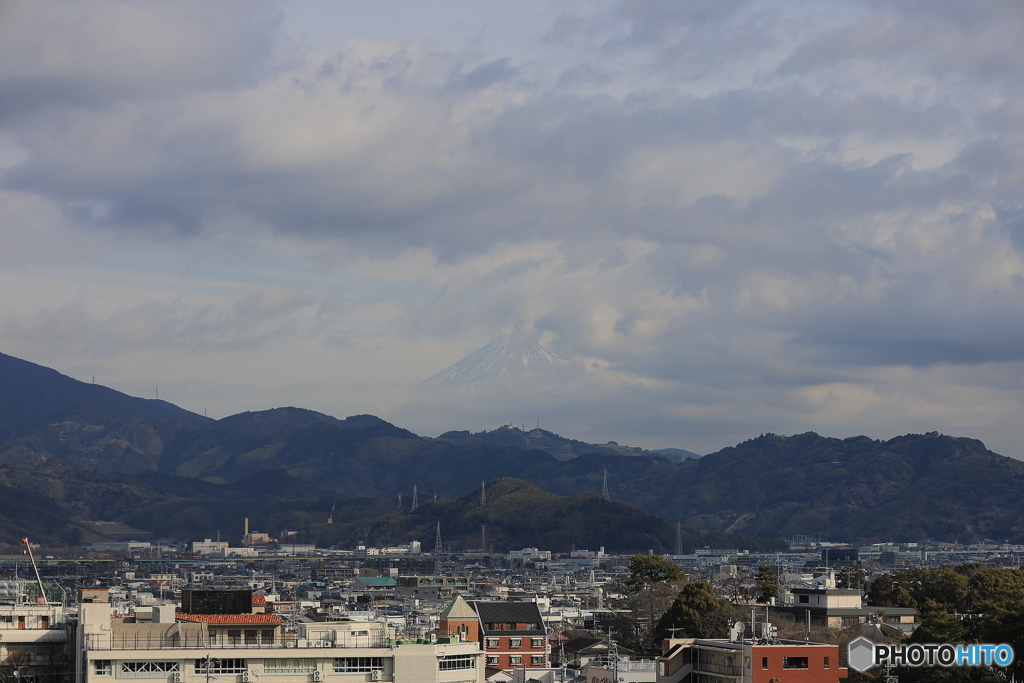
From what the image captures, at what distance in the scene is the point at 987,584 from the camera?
106312 millimetres

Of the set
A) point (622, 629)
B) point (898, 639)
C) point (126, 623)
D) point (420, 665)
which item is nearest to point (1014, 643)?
point (898, 639)

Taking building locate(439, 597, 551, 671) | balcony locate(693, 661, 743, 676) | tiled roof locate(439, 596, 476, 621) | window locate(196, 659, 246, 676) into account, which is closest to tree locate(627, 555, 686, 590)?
building locate(439, 597, 551, 671)

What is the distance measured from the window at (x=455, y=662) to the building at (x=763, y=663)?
11230 mm

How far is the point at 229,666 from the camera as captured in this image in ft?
178

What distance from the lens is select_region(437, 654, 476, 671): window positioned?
5600 cm

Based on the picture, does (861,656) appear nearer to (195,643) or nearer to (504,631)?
(195,643)

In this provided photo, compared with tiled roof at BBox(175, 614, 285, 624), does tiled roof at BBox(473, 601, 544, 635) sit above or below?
below

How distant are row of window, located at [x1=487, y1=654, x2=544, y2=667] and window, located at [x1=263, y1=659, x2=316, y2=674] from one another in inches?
1515

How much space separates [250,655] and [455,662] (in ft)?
26.9

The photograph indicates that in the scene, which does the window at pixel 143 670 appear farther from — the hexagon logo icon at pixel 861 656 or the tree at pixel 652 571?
the tree at pixel 652 571

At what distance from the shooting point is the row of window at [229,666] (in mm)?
52969

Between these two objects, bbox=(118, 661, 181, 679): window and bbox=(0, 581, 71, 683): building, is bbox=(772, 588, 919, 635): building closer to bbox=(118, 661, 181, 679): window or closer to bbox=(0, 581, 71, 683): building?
bbox=(118, 661, 181, 679): window

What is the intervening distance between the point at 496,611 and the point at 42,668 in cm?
4551

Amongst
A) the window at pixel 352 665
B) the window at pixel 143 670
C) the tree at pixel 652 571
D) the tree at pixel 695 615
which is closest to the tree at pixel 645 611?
the tree at pixel 652 571
